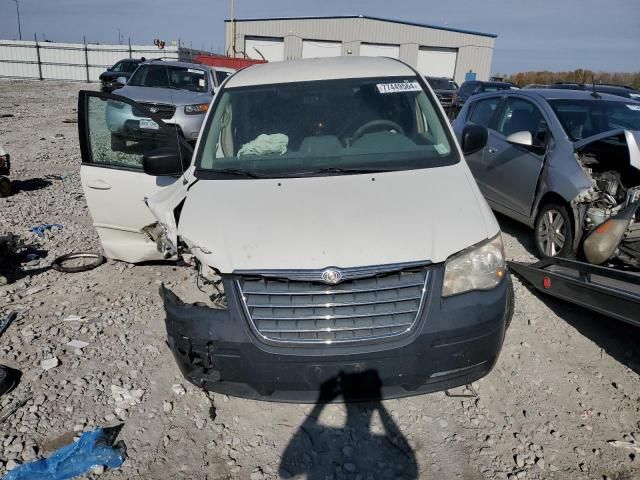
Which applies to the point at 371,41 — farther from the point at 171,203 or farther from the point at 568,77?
the point at 171,203

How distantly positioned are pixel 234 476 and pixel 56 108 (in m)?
20.5

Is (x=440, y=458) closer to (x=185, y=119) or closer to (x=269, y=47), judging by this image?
(x=185, y=119)

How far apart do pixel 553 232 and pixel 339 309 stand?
3282 mm

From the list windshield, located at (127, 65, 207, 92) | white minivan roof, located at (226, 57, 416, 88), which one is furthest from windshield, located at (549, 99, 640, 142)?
windshield, located at (127, 65, 207, 92)

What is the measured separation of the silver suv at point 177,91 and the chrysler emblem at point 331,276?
6.37m

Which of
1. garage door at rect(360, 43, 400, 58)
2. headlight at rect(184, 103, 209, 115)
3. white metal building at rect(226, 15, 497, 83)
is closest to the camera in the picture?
headlight at rect(184, 103, 209, 115)

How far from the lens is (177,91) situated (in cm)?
1082

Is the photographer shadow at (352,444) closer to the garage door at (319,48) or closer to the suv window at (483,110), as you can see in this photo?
the suv window at (483,110)

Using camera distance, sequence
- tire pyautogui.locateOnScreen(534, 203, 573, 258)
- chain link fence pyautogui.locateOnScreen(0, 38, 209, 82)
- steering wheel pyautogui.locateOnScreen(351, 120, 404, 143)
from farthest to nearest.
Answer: chain link fence pyautogui.locateOnScreen(0, 38, 209, 82) < tire pyautogui.locateOnScreen(534, 203, 573, 258) < steering wheel pyautogui.locateOnScreen(351, 120, 404, 143)

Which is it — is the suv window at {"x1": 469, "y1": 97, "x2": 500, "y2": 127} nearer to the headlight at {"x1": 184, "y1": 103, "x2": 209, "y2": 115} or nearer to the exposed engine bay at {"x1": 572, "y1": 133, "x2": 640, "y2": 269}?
the exposed engine bay at {"x1": 572, "y1": 133, "x2": 640, "y2": 269}

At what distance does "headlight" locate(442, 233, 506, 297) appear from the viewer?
8.23 ft

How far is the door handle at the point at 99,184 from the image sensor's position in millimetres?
4171

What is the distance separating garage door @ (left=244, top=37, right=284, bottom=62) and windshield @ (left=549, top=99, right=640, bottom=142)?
33703mm

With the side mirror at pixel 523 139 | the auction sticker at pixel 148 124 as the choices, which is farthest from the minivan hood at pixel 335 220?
the side mirror at pixel 523 139
